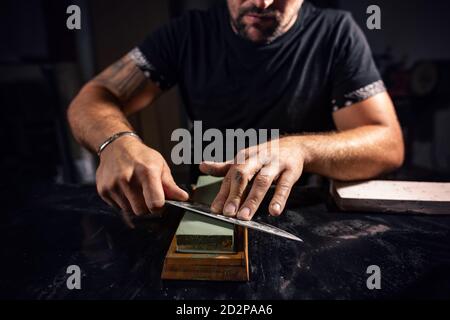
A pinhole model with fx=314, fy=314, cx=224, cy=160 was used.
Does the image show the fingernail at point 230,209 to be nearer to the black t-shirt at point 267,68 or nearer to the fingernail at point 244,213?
the fingernail at point 244,213

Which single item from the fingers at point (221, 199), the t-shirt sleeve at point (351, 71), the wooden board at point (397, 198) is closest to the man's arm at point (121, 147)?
the fingers at point (221, 199)

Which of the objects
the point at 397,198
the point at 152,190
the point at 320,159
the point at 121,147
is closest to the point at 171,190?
the point at 152,190

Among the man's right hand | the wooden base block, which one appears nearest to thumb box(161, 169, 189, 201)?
the man's right hand

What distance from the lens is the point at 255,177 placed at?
921 mm

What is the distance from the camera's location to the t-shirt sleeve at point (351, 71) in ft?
4.95

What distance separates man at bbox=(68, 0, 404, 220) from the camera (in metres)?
1.35

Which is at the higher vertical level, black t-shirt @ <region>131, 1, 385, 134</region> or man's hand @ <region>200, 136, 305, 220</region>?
black t-shirt @ <region>131, 1, 385, 134</region>

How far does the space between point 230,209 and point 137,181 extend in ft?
1.03

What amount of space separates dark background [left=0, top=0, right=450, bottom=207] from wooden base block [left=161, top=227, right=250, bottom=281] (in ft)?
9.00

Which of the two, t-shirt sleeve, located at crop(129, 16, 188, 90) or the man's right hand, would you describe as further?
t-shirt sleeve, located at crop(129, 16, 188, 90)

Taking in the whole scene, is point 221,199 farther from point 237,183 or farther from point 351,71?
point 351,71

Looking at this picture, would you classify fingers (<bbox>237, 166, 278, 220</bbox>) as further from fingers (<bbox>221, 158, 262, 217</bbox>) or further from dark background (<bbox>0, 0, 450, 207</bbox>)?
dark background (<bbox>0, 0, 450, 207</bbox>)

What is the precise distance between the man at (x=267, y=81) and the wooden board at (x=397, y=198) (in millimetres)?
151

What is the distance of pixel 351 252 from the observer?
0.80 metres
